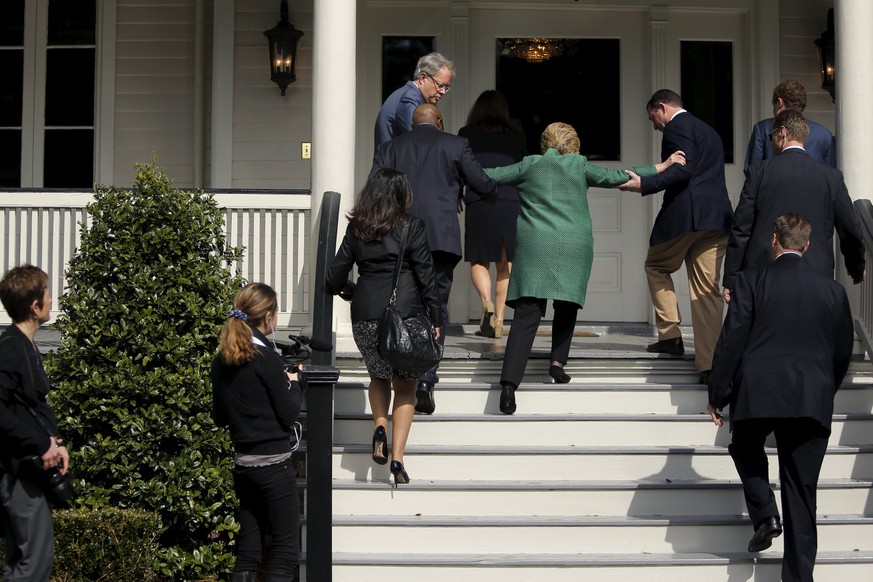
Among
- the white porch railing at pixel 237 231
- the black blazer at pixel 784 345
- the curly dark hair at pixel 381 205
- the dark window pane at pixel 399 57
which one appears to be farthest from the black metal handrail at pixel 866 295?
the dark window pane at pixel 399 57

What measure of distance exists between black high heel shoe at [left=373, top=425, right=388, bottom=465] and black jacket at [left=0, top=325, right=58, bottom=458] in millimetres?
1883

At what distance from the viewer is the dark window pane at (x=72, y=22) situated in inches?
421

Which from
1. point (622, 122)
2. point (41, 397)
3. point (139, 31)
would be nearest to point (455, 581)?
point (41, 397)

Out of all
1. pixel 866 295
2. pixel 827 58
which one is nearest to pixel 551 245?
pixel 866 295

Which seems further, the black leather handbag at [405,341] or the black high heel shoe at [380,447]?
the black high heel shoe at [380,447]

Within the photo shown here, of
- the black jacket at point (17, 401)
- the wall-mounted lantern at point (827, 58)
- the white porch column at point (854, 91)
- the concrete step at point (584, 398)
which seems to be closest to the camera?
the black jacket at point (17, 401)

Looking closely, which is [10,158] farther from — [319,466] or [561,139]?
[319,466]

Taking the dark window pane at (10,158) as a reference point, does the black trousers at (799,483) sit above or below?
below

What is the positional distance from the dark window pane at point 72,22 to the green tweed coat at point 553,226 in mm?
4918

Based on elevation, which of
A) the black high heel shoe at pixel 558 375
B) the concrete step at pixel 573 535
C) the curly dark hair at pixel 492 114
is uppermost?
the curly dark hair at pixel 492 114

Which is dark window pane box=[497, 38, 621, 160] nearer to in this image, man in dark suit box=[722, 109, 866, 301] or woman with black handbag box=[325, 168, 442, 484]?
man in dark suit box=[722, 109, 866, 301]

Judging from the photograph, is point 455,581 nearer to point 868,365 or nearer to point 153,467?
point 153,467

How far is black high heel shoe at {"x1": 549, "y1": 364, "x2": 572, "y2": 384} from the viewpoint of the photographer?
7.40m

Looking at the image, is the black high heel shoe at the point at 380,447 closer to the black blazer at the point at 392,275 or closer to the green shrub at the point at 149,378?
the black blazer at the point at 392,275
